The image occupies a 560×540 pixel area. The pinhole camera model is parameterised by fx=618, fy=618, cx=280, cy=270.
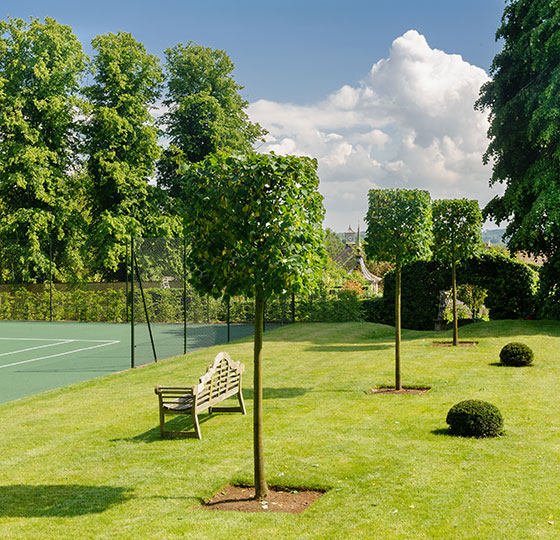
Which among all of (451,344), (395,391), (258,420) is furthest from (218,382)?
(451,344)

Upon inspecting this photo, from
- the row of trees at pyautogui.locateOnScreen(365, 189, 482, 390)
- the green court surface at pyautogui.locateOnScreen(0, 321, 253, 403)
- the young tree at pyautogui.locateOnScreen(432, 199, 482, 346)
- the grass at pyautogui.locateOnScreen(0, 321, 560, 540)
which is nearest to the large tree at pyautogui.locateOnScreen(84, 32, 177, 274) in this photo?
the green court surface at pyautogui.locateOnScreen(0, 321, 253, 403)

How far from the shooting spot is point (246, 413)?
11797 mm

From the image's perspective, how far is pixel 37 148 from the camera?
38500mm

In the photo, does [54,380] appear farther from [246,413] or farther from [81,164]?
[81,164]

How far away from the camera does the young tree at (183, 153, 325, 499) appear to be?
6.70 metres

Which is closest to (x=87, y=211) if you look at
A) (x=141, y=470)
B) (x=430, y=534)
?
(x=141, y=470)

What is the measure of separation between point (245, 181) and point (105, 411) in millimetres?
7467

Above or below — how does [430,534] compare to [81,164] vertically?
below

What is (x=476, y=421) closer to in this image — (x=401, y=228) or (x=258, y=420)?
(x=258, y=420)

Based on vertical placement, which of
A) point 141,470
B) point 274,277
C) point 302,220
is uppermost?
point 302,220

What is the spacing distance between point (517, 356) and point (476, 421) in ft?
23.1

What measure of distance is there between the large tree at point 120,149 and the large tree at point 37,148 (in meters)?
1.51

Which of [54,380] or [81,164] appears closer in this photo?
[54,380]

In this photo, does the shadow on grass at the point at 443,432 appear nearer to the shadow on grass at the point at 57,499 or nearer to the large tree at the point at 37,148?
the shadow on grass at the point at 57,499
